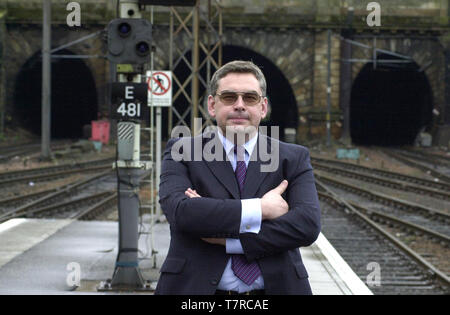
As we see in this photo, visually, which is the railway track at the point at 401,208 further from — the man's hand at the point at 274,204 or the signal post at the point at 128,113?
the man's hand at the point at 274,204

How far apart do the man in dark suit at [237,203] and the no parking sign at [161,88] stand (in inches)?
329

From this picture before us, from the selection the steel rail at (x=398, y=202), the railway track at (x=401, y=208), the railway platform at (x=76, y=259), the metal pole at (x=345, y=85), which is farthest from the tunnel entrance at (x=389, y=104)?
the railway platform at (x=76, y=259)

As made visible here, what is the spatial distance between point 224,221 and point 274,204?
0.76 ft

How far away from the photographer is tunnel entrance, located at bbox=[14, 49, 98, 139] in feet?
121

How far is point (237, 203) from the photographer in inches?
116

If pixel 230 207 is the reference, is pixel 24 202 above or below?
below

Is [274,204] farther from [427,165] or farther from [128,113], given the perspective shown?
[427,165]

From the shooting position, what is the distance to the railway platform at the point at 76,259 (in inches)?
302

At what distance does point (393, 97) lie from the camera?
139 ft

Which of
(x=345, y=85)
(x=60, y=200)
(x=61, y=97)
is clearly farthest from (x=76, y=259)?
(x=61, y=97)

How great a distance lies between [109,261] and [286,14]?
28494 millimetres

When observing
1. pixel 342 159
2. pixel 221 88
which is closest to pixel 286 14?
pixel 342 159

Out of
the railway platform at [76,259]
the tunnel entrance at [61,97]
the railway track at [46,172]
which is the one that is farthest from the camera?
the tunnel entrance at [61,97]
